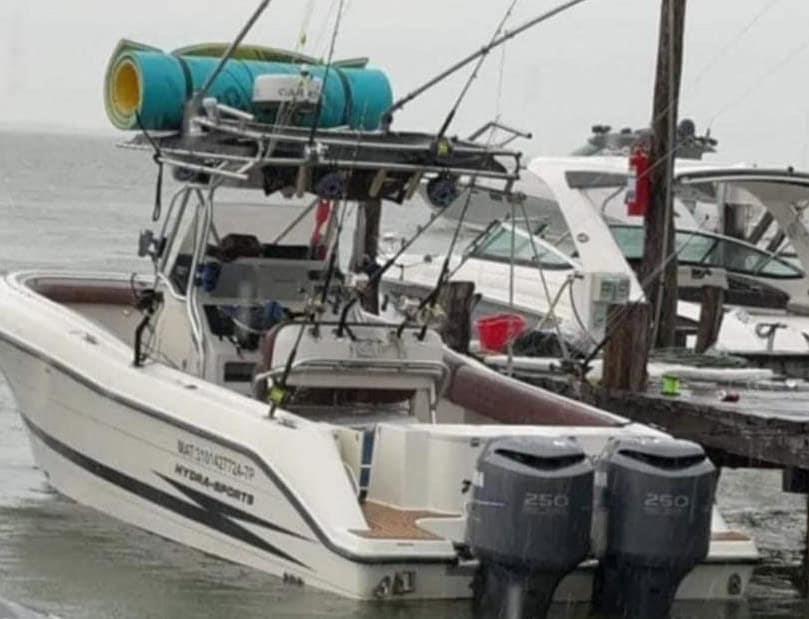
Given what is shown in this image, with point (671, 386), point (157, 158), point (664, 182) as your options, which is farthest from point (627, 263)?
point (157, 158)

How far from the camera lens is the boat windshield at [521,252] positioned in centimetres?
2425

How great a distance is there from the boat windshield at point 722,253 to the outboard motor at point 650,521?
11.1 m

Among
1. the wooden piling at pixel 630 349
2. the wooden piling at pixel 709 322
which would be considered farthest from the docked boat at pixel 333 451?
the wooden piling at pixel 709 322

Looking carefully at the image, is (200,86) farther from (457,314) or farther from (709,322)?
(709,322)

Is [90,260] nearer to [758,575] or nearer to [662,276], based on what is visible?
[662,276]

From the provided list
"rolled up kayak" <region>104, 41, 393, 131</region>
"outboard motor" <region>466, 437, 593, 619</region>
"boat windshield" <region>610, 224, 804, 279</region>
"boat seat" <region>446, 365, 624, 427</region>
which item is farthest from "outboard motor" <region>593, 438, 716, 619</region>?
"boat windshield" <region>610, 224, 804, 279</region>

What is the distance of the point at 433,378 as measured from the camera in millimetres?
15312

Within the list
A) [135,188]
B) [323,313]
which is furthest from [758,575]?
[135,188]

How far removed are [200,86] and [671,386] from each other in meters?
3.88

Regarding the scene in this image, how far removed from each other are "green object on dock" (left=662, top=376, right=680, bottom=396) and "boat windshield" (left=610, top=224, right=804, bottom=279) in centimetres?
693

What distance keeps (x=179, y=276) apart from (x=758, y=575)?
411 centimetres

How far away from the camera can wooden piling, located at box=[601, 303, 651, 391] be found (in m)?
17.1

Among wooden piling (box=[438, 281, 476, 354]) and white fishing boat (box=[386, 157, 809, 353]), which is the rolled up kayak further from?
white fishing boat (box=[386, 157, 809, 353])

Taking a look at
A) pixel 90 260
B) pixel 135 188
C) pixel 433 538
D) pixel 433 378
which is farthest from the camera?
pixel 135 188
